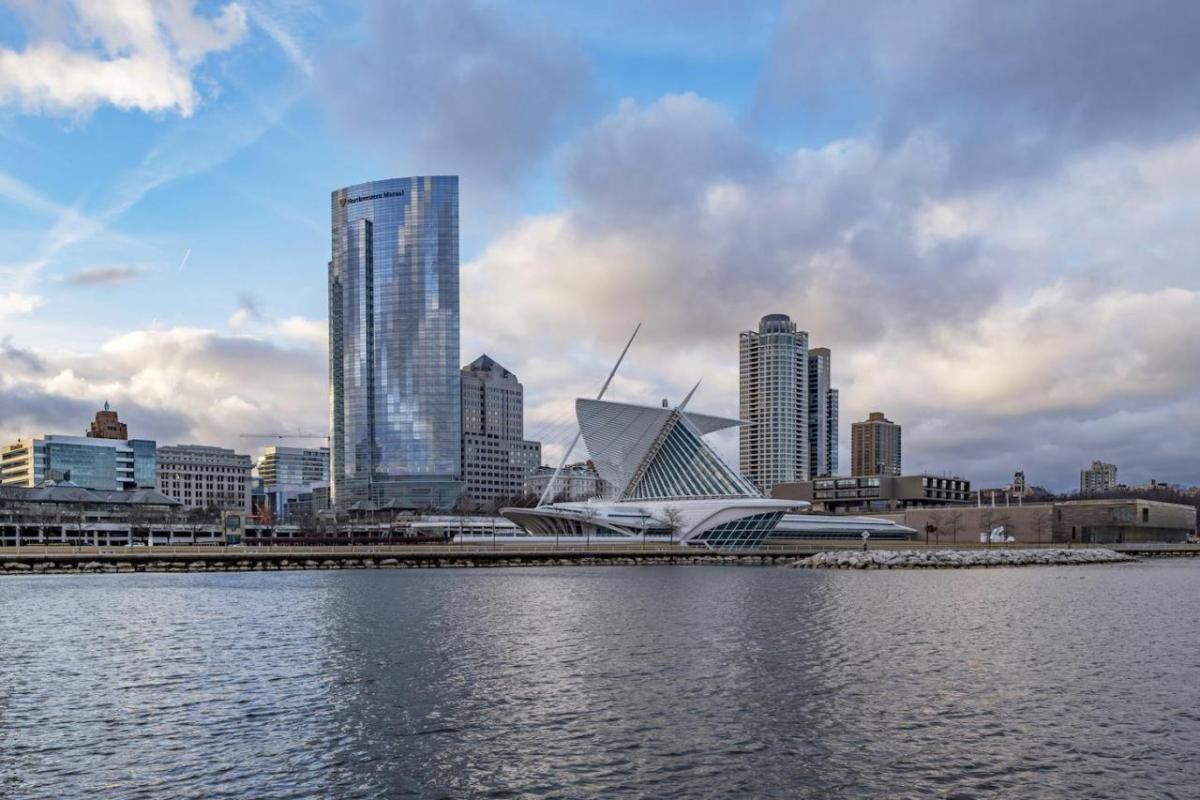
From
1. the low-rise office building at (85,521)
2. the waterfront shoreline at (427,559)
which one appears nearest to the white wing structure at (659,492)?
the waterfront shoreline at (427,559)

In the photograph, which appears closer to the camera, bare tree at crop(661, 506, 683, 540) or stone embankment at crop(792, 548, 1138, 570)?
stone embankment at crop(792, 548, 1138, 570)

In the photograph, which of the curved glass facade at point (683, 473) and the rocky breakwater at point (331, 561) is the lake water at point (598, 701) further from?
the curved glass facade at point (683, 473)

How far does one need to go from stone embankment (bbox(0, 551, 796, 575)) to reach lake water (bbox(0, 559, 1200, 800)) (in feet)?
145

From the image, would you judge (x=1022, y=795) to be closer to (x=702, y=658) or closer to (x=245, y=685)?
(x=702, y=658)

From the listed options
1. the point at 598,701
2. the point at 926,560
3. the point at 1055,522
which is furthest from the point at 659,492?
the point at 598,701

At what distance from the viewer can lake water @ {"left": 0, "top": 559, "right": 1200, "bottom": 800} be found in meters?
20.0

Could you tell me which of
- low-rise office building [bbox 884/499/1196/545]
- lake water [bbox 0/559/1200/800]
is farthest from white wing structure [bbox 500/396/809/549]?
lake water [bbox 0/559/1200/800]

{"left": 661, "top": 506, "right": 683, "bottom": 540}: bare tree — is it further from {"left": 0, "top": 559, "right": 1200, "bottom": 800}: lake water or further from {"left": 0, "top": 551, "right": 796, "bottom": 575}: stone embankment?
{"left": 0, "top": 559, "right": 1200, "bottom": 800}: lake water

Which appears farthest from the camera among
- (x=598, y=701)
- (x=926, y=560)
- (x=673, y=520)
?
(x=673, y=520)

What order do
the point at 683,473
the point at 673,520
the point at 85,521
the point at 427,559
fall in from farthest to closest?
1. the point at 85,521
2. the point at 683,473
3. the point at 673,520
4. the point at 427,559

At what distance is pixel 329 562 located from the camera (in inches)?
4053

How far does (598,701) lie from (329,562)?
81828 millimetres

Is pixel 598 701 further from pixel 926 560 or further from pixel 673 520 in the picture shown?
pixel 673 520

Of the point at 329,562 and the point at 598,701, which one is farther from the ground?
the point at 598,701
